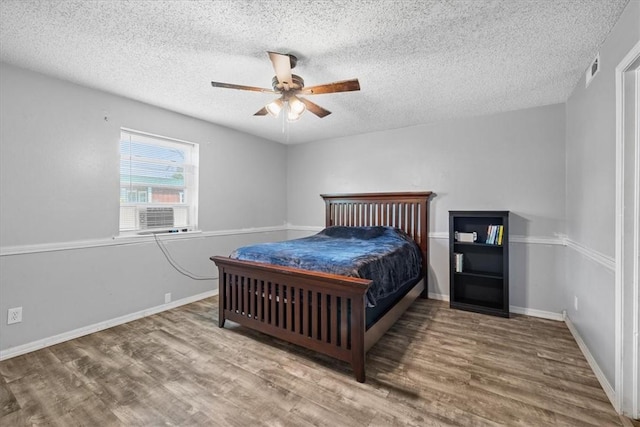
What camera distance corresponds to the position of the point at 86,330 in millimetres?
2793

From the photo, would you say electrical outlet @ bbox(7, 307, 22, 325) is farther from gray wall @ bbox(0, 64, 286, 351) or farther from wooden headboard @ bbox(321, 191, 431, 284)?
wooden headboard @ bbox(321, 191, 431, 284)

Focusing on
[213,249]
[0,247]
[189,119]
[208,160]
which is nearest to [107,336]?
[0,247]

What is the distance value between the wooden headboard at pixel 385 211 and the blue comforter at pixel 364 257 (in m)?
0.19

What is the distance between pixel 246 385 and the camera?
1994mm

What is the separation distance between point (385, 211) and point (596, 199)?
2.41 m

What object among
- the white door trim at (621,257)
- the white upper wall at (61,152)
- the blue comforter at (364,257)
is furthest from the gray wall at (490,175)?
the white upper wall at (61,152)

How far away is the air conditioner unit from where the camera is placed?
337 cm

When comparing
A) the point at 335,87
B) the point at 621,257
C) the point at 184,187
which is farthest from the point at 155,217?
the point at 621,257

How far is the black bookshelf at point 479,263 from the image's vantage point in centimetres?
329

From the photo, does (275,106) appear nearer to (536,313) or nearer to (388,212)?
(388,212)

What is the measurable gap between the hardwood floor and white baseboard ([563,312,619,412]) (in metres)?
0.04

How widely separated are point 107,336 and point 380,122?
4.10 meters

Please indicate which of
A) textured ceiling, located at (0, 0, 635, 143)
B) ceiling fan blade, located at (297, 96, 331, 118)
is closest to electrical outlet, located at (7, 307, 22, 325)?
textured ceiling, located at (0, 0, 635, 143)

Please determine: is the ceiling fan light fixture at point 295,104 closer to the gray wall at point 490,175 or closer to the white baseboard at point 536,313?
the gray wall at point 490,175
